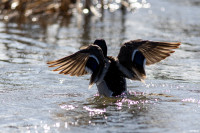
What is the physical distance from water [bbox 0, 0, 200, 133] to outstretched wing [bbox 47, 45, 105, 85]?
0.40 metres

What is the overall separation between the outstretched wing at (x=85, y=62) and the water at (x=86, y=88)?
1.33ft

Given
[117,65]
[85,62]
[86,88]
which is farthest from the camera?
[86,88]

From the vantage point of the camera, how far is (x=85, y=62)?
21.1ft

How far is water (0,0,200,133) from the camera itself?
5297 millimetres

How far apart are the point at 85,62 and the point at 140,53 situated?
0.81m

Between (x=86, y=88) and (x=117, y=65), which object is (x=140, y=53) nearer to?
(x=117, y=65)

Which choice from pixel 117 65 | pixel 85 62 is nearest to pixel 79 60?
pixel 85 62

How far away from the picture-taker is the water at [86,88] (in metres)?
5.30

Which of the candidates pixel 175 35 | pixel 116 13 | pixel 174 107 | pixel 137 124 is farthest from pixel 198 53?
pixel 116 13

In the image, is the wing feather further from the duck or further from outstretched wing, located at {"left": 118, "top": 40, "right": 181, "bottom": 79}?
outstretched wing, located at {"left": 118, "top": 40, "right": 181, "bottom": 79}

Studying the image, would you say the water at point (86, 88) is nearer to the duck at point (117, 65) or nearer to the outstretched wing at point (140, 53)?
the duck at point (117, 65)

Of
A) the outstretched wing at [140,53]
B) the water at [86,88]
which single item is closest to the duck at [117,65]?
the outstretched wing at [140,53]

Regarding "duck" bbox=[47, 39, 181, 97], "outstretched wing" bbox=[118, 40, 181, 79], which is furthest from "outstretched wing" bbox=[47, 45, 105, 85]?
"outstretched wing" bbox=[118, 40, 181, 79]

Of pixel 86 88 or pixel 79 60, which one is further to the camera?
pixel 86 88
